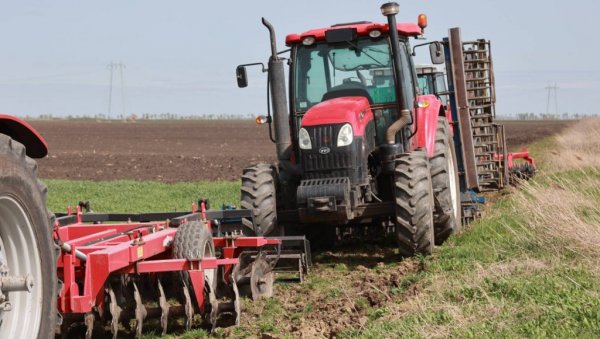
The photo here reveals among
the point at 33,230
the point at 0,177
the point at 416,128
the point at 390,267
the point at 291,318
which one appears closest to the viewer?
the point at 0,177

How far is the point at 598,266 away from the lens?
6.62 meters

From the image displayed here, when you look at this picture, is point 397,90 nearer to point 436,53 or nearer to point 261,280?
point 436,53

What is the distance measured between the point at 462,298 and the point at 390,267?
258 centimetres

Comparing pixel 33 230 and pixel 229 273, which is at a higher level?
pixel 33 230

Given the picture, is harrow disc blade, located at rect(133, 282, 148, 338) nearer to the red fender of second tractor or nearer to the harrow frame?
the harrow frame

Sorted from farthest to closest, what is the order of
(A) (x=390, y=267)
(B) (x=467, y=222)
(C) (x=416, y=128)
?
(B) (x=467, y=222)
(C) (x=416, y=128)
(A) (x=390, y=267)

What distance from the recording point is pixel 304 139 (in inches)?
357

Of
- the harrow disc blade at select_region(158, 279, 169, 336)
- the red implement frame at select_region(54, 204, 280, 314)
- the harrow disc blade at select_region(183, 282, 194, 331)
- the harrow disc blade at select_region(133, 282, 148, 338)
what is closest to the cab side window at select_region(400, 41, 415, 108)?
the red implement frame at select_region(54, 204, 280, 314)

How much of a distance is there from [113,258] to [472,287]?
2627mm

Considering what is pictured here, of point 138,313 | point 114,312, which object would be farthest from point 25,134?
point 138,313

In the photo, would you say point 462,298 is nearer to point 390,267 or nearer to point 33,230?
point 390,267

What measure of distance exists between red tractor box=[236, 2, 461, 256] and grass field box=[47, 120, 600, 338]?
1.75ft

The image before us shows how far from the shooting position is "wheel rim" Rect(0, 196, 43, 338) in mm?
4320

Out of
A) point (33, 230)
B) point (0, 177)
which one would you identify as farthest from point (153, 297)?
point (0, 177)
